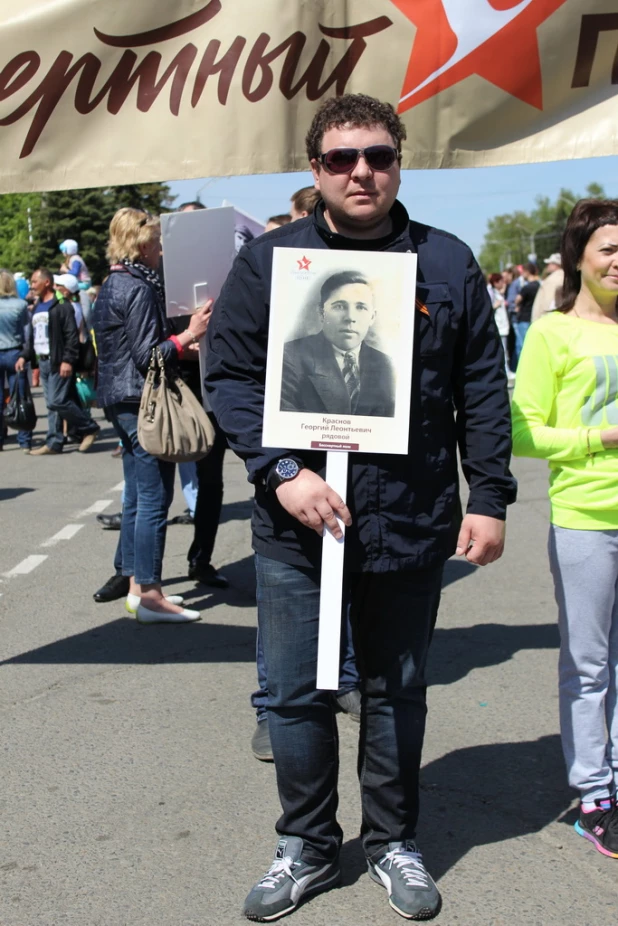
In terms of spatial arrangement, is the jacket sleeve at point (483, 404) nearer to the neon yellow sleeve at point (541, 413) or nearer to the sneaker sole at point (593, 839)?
the neon yellow sleeve at point (541, 413)

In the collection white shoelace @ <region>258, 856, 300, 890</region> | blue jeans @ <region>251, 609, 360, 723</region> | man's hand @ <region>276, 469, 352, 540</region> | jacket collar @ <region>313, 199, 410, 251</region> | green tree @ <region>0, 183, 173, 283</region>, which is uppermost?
green tree @ <region>0, 183, 173, 283</region>

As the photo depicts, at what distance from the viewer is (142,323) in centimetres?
561

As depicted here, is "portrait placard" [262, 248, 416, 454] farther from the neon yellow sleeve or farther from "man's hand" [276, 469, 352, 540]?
the neon yellow sleeve

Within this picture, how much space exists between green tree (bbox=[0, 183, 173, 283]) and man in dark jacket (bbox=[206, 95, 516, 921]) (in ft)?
149

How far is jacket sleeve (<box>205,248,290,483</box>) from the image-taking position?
2973 millimetres

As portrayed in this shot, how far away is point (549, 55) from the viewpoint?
4.27 metres

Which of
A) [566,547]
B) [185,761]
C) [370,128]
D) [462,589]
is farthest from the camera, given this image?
[462,589]

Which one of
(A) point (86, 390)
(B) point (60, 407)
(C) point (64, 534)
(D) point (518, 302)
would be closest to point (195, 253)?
Result: (C) point (64, 534)

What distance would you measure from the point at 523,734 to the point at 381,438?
1945mm

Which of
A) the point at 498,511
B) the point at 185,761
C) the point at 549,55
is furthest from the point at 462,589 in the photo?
the point at 498,511

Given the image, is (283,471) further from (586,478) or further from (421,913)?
(421,913)

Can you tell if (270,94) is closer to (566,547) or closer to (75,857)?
(566,547)

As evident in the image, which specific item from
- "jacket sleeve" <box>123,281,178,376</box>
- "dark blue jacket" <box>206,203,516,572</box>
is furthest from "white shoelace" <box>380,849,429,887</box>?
"jacket sleeve" <box>123,281,178,376</box>

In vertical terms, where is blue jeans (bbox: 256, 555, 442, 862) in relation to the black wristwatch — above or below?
below
